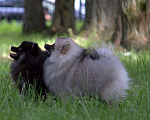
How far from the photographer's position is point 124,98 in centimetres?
342

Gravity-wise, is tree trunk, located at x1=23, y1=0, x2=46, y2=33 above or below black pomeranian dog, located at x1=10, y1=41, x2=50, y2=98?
above

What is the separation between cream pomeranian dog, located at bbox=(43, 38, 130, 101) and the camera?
3.41 metres

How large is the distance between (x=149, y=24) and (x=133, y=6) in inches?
26.3

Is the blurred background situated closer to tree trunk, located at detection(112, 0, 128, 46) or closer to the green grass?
tree trunk, located at detection(112, 0, 128, 46)

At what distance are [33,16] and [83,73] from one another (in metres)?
8.05

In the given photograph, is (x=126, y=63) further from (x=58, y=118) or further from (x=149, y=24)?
(x=58, y=118)

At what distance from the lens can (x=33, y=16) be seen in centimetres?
1098

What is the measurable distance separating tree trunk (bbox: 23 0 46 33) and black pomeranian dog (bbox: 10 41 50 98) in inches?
287

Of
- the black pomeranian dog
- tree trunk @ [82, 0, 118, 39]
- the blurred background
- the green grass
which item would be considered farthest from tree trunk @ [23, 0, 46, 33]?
the green grass

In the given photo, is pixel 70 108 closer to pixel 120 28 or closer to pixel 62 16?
pixel 120 28

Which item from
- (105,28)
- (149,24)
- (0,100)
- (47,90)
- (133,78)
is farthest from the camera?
(105,28)

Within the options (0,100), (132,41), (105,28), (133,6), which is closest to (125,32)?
(132,41)

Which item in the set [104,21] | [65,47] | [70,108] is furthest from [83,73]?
[104,21]

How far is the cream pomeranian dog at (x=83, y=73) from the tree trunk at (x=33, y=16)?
7588mm
